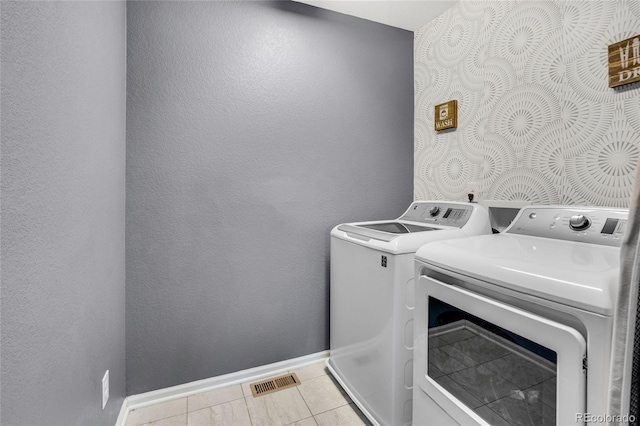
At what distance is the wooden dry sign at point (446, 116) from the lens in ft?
6.07

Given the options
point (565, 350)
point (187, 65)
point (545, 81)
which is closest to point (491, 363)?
point (565, 350)

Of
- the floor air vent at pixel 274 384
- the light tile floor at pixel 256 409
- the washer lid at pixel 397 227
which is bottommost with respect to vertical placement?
the light tile floor at pixel 256 409

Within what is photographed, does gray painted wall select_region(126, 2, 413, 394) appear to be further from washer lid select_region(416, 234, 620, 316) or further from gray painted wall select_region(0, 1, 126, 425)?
washer lid select_region(416, 234, 620, 316)

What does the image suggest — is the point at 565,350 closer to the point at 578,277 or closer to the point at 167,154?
the point at 578,277

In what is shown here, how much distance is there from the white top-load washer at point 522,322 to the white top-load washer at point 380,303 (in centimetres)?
13

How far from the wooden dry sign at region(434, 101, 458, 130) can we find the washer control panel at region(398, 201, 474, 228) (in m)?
0.53

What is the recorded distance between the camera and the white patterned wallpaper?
3.85ft

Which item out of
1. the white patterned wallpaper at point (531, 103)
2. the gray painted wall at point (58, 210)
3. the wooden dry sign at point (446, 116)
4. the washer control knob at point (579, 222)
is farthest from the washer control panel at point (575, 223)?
the gray painted wall at point (58, 210)

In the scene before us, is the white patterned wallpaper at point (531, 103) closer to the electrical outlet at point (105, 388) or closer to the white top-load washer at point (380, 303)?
the white top-load washer at point (380, 303)

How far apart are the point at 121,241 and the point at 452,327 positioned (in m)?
1.54

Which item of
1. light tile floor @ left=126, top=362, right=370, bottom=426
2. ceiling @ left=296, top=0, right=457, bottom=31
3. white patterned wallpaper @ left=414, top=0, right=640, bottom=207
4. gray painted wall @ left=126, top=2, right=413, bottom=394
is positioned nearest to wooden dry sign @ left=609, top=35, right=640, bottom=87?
white patterned wallpaper @ left=414, top=0, right=640, bottom=207

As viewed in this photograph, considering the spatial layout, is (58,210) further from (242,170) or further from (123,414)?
(123,414)

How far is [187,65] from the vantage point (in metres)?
1.58

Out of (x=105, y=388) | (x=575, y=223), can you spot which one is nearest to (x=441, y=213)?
(x=575, y=223)
